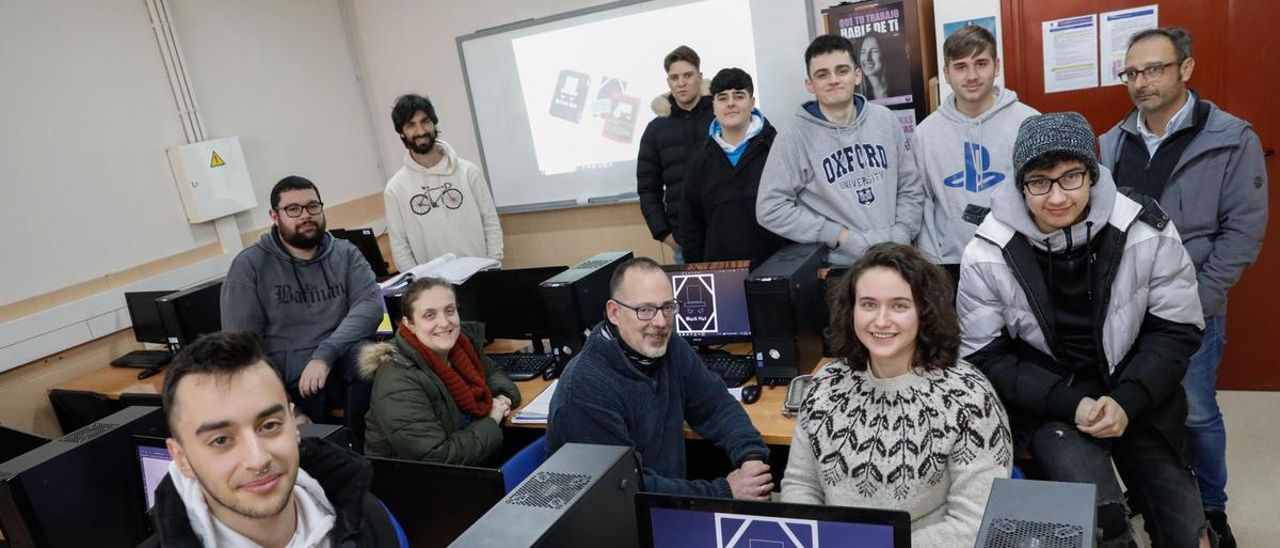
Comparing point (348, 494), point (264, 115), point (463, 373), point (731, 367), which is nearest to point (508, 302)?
point (463, 373)

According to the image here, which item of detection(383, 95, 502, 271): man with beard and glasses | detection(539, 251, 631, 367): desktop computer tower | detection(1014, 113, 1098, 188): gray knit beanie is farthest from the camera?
detection(383, 95, 502, 271): man with beard and glasses

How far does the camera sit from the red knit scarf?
8.55ft

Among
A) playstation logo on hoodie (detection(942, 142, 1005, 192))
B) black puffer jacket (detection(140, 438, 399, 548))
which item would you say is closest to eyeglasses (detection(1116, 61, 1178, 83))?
playstation logo on hoodie (detection(942, 142, 1005, 192))

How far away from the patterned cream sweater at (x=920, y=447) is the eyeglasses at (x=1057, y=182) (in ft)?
1.67

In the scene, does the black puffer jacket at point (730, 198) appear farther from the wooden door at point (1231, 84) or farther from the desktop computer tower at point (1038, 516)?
the desktop computer tower at point (1038, 516)

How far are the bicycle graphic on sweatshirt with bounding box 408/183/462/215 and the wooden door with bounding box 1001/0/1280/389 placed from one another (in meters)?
2.76

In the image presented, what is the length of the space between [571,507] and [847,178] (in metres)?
2.31

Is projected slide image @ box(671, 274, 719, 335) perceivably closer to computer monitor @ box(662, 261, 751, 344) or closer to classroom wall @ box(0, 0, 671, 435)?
computer monitor @ box(662, 261, 751, 344)

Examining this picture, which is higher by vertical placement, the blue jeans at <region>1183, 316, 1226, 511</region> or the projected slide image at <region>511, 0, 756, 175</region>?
the projected slide image at <region>511, 0, 756, 175</region>

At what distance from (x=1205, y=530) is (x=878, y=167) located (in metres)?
1.54

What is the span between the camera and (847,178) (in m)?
3.02

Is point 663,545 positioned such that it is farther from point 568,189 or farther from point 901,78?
point 568,189

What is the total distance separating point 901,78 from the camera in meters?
3.72

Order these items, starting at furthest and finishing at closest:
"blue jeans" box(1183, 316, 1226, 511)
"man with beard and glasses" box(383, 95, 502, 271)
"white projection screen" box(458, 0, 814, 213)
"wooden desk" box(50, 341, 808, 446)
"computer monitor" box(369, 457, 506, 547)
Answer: "white projection screen" box(458, 0, 814, 213)
"man with beard and glasses" box(383, 95, 502, 271)
"blue jeans" box(1183, 316, 1226, 511)
"wooden desk" box(50, 341, 808, 446)
"computer monitor" box(369, 457, 506, 547)
